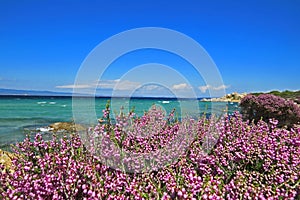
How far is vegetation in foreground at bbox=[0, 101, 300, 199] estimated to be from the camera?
2.54 metres

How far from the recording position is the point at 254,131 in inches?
149

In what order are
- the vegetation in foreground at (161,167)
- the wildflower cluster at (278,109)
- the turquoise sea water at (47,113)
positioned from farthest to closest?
the wildflower cluster at (278,109) < the turquoise sea water at (47,113) < the vegetation in foreground at (161,167)

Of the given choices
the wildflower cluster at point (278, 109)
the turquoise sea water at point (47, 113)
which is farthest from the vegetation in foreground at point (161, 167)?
the wildflower cluster at point (278, 109)

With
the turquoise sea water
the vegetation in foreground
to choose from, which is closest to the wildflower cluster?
the turquoise sea water

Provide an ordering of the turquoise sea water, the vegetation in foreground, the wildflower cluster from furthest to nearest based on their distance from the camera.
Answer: the wildflower cluster, the turquoise sea water, the vegetation in foreground

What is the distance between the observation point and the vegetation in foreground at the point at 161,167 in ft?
8.35

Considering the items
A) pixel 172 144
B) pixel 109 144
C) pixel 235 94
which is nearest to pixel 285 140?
pixel 172 144

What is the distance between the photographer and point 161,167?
125 inches

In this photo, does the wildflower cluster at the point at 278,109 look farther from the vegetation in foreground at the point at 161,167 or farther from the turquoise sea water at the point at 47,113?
the vegetation in foreground at the point at 161,167

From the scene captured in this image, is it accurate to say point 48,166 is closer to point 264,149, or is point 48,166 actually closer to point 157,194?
point 157,194

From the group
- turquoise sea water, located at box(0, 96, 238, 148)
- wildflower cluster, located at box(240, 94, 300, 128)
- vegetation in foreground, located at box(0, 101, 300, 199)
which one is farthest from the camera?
wildflower cluster, located at box(240, 94, 300, 128)

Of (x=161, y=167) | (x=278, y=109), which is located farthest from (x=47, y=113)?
(x=161, y=167)

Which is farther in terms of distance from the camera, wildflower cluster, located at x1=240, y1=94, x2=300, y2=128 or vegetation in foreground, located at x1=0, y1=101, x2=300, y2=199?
wildflower cluster, located at x1=240, y1=94, x2=300, y2=128

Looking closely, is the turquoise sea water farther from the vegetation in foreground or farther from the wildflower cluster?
the wildflower cluster
